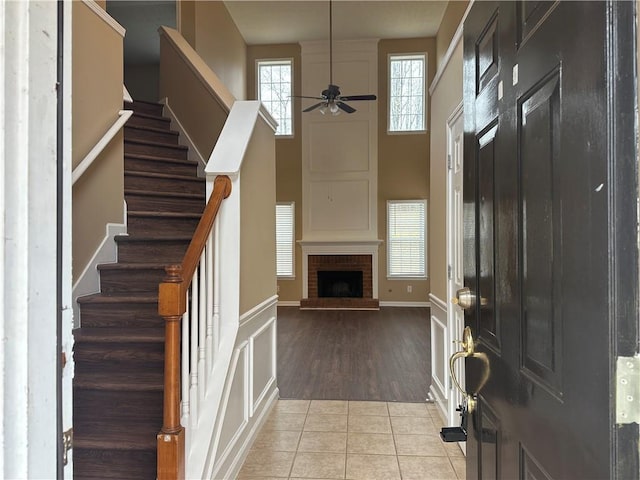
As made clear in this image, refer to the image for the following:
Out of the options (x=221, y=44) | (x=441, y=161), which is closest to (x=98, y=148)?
(x=441, y=161)

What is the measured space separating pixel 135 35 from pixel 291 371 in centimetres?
679

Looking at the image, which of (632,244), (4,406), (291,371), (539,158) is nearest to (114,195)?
(291,371)

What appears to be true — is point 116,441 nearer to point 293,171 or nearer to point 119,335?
point 119,335

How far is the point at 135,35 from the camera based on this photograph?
7.30m

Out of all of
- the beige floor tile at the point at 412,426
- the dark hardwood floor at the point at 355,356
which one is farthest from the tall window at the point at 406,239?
the beige floor tile at the point at 412,426

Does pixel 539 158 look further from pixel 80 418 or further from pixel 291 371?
pixel 291 371

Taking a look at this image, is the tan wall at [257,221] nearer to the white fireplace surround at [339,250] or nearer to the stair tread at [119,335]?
the stair tread at [119,335]

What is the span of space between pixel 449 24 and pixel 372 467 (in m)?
6.48

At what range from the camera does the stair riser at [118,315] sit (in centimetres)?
252

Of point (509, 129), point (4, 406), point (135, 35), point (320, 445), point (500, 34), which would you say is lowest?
point (320, 445)

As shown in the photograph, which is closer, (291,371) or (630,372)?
(630,372)

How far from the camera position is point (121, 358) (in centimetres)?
232

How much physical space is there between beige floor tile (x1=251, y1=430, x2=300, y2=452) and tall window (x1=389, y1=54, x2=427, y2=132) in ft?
21.8

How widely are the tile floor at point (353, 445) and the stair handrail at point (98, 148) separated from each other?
213cm
